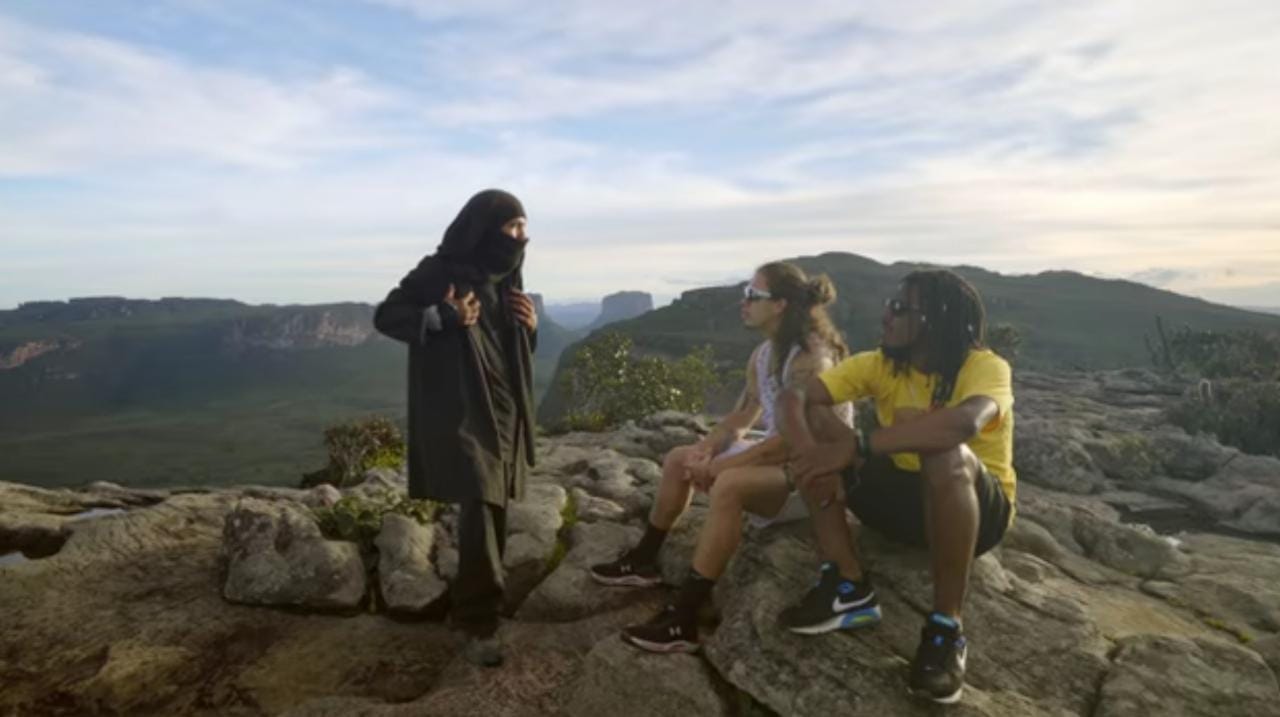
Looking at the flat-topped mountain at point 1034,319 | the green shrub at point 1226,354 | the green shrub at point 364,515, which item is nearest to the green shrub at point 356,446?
the green shrub at point 364,515

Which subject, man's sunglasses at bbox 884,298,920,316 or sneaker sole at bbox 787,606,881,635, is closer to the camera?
sneaker sole at bbox 787,606,881,635

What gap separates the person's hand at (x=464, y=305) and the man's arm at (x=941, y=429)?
10.8ft

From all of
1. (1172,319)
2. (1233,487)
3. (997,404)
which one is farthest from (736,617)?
(1172,319)

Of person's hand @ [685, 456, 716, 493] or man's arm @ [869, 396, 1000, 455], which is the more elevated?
man's arm @ [869, 396, 1000, 455]

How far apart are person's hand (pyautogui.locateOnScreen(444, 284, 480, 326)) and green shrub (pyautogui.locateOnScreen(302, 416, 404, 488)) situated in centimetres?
1352

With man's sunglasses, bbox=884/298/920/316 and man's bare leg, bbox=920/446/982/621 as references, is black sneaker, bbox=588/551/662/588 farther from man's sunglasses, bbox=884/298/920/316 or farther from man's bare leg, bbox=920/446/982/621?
man's sunglasses, bbox=884/298/920/316

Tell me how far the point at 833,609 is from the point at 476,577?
2.82 meters

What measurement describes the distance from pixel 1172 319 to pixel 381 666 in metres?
186

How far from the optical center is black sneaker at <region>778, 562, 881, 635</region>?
16.5ft

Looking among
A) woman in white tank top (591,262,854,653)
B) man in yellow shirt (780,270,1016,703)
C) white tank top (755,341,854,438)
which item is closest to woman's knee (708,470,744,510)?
woman in white tank top (591,262,854,653)

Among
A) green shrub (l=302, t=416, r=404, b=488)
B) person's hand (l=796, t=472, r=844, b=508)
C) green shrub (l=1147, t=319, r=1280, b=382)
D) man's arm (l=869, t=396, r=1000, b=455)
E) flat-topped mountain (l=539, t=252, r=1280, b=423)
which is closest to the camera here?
man's arm (l=869, t=396, r=1000, b=455)

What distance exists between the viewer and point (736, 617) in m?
5.38

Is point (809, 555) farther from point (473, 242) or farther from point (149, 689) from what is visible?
point (149, 689)

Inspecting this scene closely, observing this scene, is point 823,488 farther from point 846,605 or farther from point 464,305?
point 464,305
